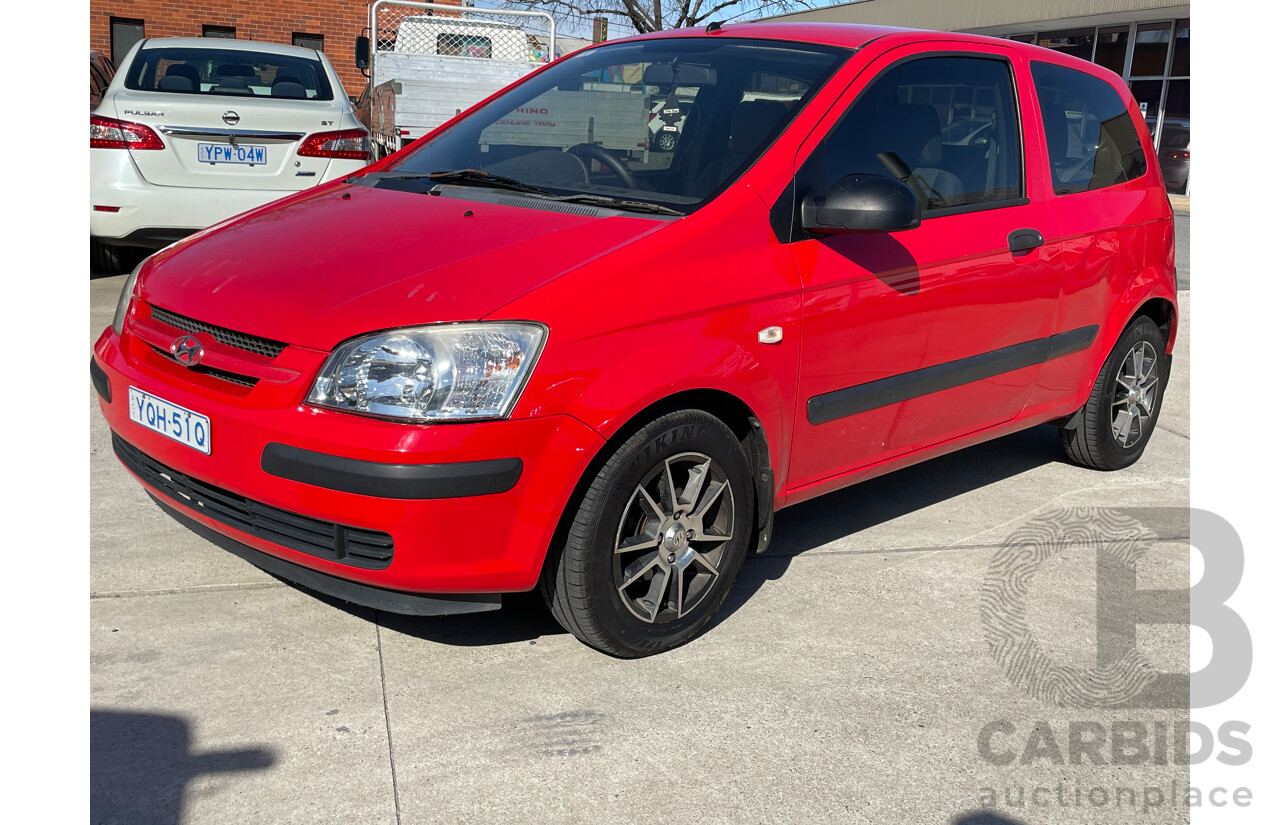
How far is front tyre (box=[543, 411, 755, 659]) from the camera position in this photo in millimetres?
2863

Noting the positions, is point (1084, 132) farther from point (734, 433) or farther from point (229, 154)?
point (229, 154)

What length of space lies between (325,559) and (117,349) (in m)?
1.02

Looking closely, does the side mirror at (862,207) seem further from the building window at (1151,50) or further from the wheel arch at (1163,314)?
the building window at (1151,50)

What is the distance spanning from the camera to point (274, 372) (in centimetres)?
272

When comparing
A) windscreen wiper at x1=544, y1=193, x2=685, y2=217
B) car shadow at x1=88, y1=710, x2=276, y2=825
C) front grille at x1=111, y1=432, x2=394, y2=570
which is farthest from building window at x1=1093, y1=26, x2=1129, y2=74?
car shadow at x1=88, y1=710, x2=276, y2=825

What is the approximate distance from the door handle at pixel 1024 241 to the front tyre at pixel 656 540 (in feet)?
4.69

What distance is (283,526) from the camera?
2.79 m

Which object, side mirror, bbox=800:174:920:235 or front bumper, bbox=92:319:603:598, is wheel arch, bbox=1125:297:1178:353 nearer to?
side mirror, bbox=800:174:920:235

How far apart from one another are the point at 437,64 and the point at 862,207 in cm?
906

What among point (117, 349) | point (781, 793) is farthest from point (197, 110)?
point (781, 793)

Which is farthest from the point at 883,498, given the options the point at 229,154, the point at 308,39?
the point at 308,39

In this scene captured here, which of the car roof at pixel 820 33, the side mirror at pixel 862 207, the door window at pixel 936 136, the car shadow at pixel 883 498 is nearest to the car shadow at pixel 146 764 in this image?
the car shadow at pixel 883 498

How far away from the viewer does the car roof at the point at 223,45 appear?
331 inches

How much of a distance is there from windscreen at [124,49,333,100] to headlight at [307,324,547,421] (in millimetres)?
5934
